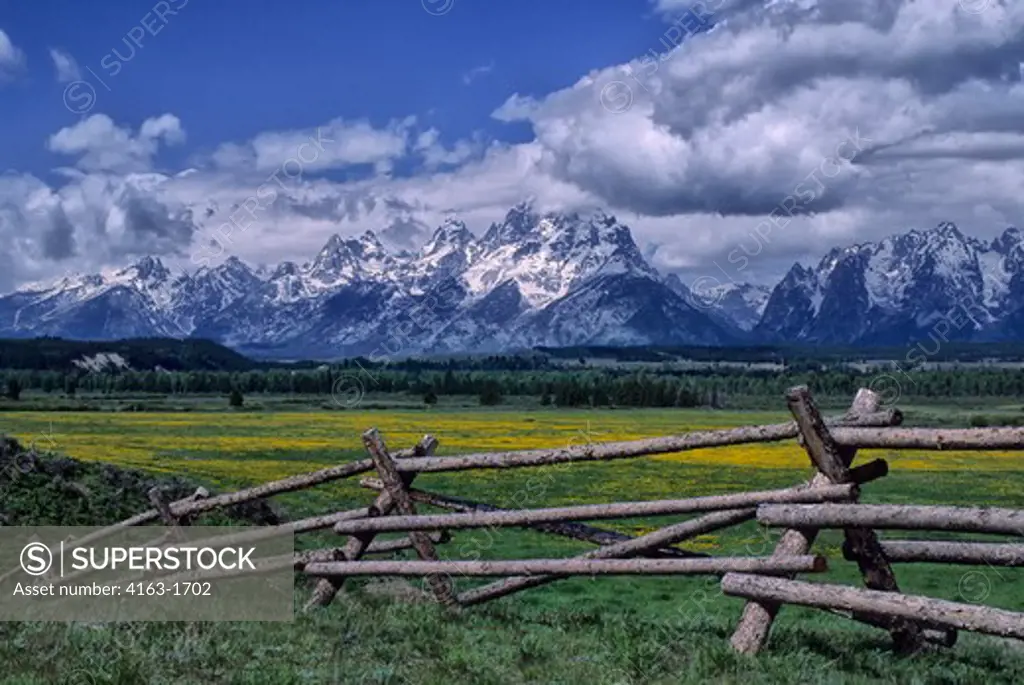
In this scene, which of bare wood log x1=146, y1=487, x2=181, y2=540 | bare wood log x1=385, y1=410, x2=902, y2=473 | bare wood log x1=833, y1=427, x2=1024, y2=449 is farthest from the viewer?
bare wood log x1=146, y1=487, x2=181, y2=540

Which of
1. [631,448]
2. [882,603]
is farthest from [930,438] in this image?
[631,448]

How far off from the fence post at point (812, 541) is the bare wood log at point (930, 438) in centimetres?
19

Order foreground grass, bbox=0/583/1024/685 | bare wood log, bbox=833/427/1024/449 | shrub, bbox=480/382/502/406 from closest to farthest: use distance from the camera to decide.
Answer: foreground grass, bbox=0/583/1024/685 → bare wood log, bbox=833/427/1024/449 → shrub, bbox=480/382/502/406

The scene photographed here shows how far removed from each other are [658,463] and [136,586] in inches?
1578

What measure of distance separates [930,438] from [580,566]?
342 cm

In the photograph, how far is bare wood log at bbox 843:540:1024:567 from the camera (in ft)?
31.7

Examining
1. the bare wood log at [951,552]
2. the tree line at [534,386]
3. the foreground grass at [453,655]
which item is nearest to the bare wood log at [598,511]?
the foreground grass at [453,655]

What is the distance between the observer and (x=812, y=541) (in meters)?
9.30

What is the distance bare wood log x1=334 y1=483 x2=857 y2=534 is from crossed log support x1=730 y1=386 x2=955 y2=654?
0.23 meters

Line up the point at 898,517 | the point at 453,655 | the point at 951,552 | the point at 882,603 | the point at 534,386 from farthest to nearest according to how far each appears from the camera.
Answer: the point at 534,386
the point at 951,552
the point at 453,655
the point at 898,517
the point at 882,603

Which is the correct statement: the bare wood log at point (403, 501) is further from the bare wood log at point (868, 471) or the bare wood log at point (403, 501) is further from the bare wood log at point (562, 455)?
the bare wood log at point (868, 471)

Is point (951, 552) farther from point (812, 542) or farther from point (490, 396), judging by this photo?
point (490, 396)

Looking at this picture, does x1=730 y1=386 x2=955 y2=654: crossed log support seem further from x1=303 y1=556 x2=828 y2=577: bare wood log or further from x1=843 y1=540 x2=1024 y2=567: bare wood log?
x1=843 y1=540 x2=1024 y2=567: bare wood log

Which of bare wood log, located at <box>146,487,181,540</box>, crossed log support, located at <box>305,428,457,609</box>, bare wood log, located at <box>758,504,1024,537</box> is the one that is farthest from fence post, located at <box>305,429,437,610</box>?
bare wood log, located at <box>758,504,1024,537</box>
